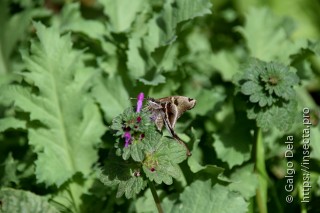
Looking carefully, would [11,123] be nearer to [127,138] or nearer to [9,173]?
[9,173]

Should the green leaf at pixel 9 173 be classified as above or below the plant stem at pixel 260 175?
below

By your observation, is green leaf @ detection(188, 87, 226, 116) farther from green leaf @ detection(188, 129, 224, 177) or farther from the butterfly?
the butterfly

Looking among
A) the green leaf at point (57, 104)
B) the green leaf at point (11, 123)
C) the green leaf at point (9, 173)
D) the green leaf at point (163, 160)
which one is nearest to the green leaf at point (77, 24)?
the green leaf at point (57, 104)

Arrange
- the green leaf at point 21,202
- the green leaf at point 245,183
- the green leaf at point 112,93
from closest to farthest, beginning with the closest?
the green leaf at point 21,202
the green leaf at point 245,183
the green leaf at point 112,93

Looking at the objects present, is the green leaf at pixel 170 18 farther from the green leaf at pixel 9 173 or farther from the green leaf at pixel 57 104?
the green leaf at pixel 9 173

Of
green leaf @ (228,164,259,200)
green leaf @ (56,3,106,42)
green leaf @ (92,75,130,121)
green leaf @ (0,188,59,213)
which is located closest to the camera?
green leaf @ (0,188,59,213)

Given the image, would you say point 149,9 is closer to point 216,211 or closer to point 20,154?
point 20,154

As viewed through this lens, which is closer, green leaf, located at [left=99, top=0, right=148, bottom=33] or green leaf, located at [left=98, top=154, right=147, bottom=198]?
green leaf, located at [left=98, top=154, right=147, bottom=198]

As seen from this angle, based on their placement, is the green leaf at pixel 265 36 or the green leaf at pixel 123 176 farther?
the green leaf at pixel 265 36

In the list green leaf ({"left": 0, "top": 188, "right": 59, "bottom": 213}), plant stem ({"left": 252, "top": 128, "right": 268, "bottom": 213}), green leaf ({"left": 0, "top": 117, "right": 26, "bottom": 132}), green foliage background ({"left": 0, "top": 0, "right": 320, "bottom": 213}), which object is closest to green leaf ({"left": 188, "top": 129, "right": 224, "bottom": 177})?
green foliage background ({"left": 0, "top": 0, "right": 320, "bottom": 213})
